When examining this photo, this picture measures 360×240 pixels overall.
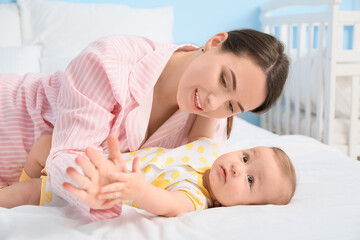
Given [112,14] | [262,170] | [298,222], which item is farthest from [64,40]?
[298,222]

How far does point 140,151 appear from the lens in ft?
3.76

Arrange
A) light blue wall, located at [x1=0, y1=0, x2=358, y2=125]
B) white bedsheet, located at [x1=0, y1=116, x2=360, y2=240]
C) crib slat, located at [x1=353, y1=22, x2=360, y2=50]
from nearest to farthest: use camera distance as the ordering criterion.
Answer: white bedsheet, located at [x1=0, y1=116, x2=360, y2=240], crib slat, located at [x1=353, y1=22, x2=360, y2=50], light blue wall, located at [x1=0, y1=0, x2=358, y2=125]

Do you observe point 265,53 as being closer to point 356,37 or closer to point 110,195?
point 110,195

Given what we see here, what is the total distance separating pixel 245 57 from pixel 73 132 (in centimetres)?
46

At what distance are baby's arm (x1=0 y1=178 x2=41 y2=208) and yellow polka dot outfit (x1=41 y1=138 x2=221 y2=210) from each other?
0.04 metres

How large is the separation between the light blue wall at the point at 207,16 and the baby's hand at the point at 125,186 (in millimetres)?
2309

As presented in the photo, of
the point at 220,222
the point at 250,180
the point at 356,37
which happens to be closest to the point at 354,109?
the point at 356,37

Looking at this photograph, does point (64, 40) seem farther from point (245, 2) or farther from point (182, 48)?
Result: point (245, 2)

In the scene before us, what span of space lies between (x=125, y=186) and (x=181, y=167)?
0.35 m

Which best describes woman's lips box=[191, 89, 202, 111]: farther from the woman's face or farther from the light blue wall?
the light blue wall

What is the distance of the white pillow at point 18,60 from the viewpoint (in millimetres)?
1959

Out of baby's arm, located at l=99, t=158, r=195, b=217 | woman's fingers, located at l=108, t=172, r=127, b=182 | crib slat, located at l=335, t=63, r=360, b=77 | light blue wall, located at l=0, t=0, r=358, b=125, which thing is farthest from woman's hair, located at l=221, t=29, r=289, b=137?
light blue wall, located at l=0, t=0, r=358, b=125

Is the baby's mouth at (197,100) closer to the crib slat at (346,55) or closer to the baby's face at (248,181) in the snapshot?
the baby's face at (248,181)

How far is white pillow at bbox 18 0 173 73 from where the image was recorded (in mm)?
2322
